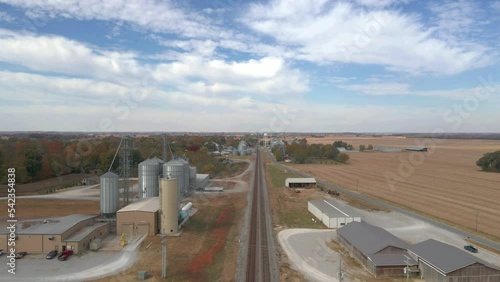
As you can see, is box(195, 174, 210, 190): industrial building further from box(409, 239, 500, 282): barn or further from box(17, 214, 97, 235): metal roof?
box(409, 239, 500, 282): barn

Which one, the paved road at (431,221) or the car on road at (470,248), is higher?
the car on road at (470,248)

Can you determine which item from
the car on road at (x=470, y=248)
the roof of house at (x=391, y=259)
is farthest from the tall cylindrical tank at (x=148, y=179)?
the car on road at (x=470, y=248)

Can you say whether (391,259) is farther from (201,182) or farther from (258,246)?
(201,182)

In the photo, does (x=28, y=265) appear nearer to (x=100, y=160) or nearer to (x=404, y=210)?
(x=404, y=210)

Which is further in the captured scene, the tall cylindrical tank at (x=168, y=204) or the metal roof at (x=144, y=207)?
the metal roof at (x=144, y=207)

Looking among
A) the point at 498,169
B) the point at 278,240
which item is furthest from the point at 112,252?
the point at 498,169

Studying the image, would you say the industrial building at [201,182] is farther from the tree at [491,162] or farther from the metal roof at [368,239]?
the tree at [491,162]

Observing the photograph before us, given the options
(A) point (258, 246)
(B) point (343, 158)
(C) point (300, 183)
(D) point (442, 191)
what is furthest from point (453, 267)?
(B) point (343, 158)
